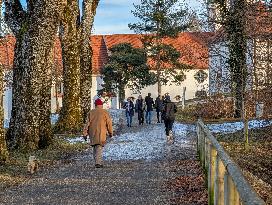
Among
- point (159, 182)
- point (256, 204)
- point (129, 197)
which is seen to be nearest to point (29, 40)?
point (159, 182)

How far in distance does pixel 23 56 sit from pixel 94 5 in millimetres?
10751

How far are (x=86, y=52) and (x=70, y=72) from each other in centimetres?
268

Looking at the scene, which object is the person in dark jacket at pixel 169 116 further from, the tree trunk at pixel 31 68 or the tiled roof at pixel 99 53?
the tiled roof at pixel 99 53

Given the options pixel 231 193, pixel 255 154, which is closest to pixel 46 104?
pixel 255 154

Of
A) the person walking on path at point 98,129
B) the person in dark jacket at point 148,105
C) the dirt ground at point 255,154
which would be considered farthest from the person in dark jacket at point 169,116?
the person in dark jacket at point 148,105

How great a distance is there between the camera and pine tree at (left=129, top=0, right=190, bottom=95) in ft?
182

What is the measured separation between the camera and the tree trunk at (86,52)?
27.0 m

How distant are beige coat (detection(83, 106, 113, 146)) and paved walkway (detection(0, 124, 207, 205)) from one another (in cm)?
81

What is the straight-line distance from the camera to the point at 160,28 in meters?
56.1

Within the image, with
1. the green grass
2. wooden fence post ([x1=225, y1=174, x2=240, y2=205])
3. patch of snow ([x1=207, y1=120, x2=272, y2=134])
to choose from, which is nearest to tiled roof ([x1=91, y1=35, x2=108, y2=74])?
patch of snow ([x1=207, y1=120, x2=272, y2=134])

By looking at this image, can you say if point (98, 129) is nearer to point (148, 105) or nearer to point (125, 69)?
point (148, 105)

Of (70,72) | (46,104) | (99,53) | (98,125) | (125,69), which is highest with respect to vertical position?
(99,53)

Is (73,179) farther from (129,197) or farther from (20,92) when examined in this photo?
(20,92)

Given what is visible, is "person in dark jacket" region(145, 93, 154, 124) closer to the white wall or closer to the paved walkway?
the paved walkway
